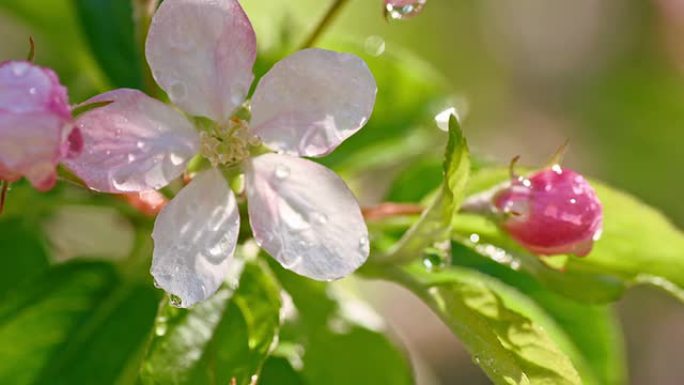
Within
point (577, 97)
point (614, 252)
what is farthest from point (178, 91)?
point (577, 97)

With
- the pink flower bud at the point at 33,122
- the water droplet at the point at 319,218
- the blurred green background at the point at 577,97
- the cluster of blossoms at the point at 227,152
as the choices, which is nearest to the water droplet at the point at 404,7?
the cluster of blossoms at the point at 227,152

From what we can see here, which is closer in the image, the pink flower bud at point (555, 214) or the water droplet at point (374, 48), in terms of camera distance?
the pink flower bud at point (555, 214)

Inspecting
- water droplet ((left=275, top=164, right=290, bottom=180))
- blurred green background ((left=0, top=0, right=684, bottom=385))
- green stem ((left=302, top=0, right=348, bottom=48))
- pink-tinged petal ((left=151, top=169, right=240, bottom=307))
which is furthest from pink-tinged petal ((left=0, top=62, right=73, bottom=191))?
blurred green background ((left=0, top=0, right=684, bottom=385))

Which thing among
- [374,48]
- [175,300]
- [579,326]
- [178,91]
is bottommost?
[579,326]

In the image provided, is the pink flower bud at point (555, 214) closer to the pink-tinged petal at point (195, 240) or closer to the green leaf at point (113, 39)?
the pink-tinged petal at point (195, 240)

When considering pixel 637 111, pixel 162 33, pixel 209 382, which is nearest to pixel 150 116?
pixel 162 33

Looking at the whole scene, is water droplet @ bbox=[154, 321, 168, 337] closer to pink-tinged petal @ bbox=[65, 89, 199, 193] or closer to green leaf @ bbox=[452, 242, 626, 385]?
pink-tinged petal @ bbox=[65, 89, 199, 193]

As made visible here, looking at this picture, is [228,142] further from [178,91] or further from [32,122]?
[32,122]
